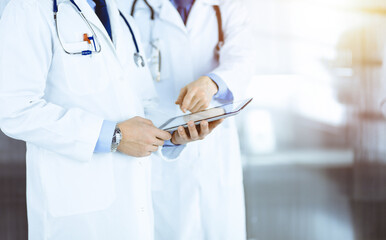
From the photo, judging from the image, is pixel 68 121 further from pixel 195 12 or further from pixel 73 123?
pixel 195 12

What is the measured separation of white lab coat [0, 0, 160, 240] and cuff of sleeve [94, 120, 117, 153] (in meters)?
0.02

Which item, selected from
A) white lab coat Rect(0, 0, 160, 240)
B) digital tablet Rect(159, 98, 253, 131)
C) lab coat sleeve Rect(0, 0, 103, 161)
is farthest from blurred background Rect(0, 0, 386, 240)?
lab coat sleeve Rect(0, 0, 103, 161)

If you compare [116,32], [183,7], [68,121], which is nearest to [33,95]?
[68,121]

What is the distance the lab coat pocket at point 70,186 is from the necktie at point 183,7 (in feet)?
2.73

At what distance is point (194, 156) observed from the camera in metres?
1.46

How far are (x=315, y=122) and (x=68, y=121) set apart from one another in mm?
1730

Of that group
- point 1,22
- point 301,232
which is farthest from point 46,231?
point 301,232

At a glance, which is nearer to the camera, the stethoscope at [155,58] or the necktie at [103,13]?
the necktie at [103,13]

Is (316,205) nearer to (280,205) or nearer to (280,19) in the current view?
(280,205)

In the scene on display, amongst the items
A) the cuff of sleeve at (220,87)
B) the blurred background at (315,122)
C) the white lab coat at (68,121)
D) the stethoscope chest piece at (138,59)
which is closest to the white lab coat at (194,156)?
the cuff of sleeve at (220,87)

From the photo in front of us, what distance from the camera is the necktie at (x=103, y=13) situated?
1.10m

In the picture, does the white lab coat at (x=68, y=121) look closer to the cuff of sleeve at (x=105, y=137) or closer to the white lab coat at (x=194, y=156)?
the cuff of sleeve at (x=105, y=137)

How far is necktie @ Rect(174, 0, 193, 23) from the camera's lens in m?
1.53

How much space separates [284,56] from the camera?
2197mm
